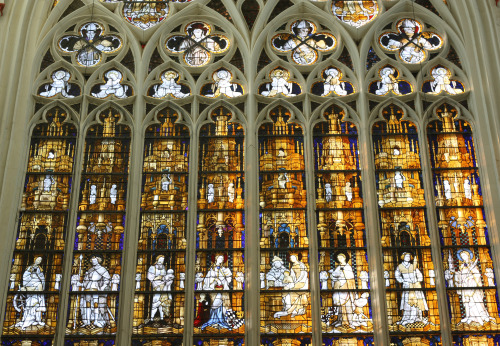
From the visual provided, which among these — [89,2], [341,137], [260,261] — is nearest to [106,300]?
[260,261]

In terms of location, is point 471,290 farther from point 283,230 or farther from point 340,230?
point 283,230

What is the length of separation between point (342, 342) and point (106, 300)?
326 cm

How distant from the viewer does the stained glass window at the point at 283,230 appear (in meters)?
11.0

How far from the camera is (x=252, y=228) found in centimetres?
1141

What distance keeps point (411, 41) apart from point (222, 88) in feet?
10.5

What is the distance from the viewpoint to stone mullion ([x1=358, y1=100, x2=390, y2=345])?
10773 millimetres

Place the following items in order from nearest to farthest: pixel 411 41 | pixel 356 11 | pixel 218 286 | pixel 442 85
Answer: pixel 218 286
pixel 442 85
pixel 411 41
pixel 356 11

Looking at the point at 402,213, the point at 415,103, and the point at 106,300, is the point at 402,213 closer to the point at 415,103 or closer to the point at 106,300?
the point at 415,103

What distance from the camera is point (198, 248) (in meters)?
11.4

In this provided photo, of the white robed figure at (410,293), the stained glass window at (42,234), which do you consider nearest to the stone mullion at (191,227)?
the stained glass window at (42,234)

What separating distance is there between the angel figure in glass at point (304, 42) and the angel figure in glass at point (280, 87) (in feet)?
1.29

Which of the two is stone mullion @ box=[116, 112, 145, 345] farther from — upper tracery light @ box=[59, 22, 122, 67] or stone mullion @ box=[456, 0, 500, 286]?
stone mullion @ box=[456, 0, 500, 286]

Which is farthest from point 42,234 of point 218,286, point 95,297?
point 218,286

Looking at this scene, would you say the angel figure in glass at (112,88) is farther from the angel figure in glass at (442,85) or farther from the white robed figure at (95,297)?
the angel figure in glass at (442,85)
